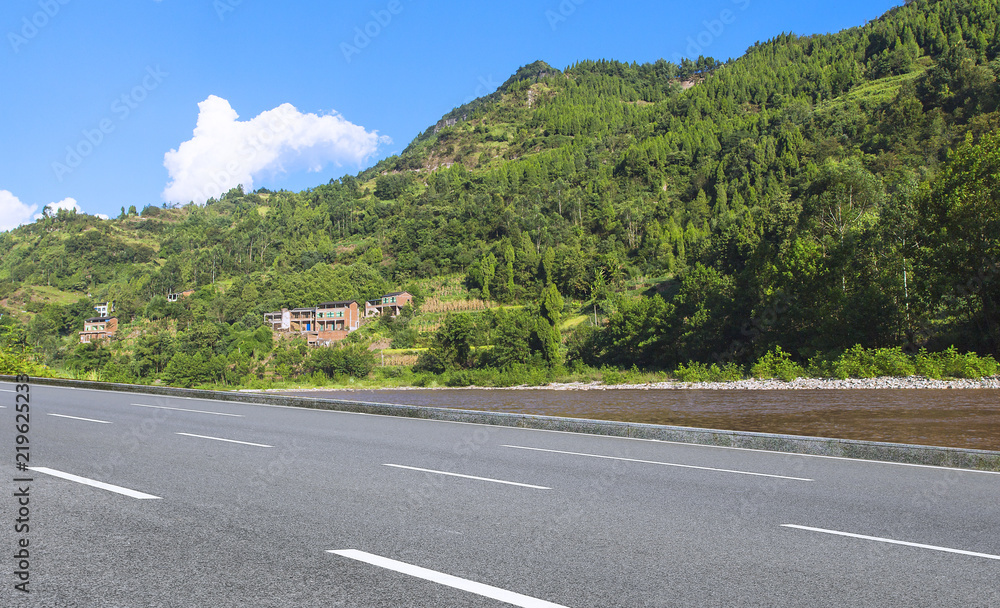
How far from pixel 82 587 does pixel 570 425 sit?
1127 centimetres

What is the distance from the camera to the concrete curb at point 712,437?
9.76m

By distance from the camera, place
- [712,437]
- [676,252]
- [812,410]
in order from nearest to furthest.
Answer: [712,437] < [812,410] < [676,252]

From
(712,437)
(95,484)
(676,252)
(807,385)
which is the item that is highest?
(676,252)

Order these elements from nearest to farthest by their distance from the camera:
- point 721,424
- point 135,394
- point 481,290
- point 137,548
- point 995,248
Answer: point 137,548
point 721,424
point 135,394
point 995,248
point 481,290

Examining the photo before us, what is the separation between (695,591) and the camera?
4.07 m

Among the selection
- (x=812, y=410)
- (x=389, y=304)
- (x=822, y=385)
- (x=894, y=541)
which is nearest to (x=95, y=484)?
(x=894, y=541)

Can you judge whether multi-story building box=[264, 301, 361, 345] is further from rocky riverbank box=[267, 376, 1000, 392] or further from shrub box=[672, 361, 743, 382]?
shrub box=[672, 361, 743, 382]

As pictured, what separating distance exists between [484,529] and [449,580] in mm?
1381

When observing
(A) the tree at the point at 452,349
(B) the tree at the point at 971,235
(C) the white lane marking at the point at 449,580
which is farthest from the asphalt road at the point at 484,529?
(A) the tree at the point at 452,349

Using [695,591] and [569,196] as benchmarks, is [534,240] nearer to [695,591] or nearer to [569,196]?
[569,196]

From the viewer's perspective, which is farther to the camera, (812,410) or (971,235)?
(971,235)

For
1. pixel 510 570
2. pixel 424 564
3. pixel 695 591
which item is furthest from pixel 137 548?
pixel 695 591

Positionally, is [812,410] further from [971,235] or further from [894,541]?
[894,541]

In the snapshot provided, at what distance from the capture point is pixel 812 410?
1024 inches
